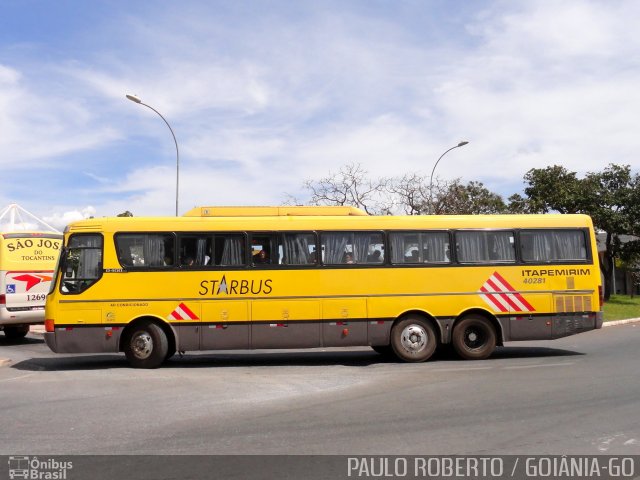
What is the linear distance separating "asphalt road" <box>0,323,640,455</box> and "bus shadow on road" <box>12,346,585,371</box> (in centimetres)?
6

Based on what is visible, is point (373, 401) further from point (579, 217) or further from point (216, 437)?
point (579, 217)

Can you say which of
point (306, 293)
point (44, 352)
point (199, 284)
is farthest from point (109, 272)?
point (44, 352)

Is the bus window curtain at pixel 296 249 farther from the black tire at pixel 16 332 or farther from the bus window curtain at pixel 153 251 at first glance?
the black tire at pixel 16 332

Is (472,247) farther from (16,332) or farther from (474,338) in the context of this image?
(16,332)

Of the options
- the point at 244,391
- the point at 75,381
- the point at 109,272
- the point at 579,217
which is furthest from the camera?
the point at 579,217

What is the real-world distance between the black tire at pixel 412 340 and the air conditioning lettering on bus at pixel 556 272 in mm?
2334

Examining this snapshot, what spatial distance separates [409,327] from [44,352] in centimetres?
933

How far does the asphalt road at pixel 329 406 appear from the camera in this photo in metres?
6.27

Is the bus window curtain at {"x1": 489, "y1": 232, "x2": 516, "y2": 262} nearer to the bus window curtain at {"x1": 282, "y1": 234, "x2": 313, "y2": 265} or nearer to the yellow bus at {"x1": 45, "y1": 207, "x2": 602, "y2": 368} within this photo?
the yellow bus at {"x1": 45, "y1": 207, "x2": 602, "y2": 368}

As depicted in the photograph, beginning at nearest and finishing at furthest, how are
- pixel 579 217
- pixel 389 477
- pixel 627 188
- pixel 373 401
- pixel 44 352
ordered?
pixel 389 477
pixel 373 401
pixel 579 217
pixel 44 352
pixel 627 188

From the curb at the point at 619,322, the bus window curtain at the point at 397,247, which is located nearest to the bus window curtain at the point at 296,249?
the bus window curtain at the point at 397,247

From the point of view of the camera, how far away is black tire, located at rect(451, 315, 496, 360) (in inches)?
496

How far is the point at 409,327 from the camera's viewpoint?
12453mm

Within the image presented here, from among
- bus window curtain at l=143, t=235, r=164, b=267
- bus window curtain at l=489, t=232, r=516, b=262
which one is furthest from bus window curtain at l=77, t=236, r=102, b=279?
bus window curtain at l=489, t=232, r=516, b=262
